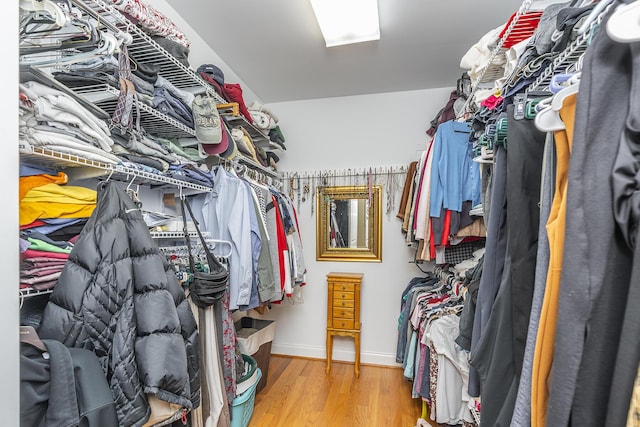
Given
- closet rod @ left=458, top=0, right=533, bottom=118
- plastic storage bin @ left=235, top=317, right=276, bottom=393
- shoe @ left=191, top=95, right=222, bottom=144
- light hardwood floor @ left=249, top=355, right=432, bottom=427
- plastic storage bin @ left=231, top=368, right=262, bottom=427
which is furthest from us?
plastic storage bin @ left=235, top=317, right=276, bottom=393

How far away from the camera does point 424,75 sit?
256cm

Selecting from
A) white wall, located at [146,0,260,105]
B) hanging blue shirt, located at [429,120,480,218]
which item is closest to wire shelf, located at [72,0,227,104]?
white wall, located at [146,0,260,105]

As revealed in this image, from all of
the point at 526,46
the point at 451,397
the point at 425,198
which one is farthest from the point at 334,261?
the point at 526,46

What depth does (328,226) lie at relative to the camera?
3.01m

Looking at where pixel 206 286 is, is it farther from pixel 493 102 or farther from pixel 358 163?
pixel 358 163

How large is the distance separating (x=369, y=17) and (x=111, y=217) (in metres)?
1.67

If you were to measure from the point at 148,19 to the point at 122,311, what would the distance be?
116 centimetres

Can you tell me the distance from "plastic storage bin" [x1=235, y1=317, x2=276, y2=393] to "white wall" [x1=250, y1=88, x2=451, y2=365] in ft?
0.54

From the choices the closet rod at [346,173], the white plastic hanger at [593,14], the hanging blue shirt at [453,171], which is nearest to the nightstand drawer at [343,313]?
the closet rod at [346,173]

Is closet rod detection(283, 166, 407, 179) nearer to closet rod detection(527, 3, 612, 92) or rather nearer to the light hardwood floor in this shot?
the light hardwood floor

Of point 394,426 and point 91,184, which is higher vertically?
point 91,184

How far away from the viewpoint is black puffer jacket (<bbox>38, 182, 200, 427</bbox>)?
0.86 metres

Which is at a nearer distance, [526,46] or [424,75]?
[526,46]

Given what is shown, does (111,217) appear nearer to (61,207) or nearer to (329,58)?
(61,207)
